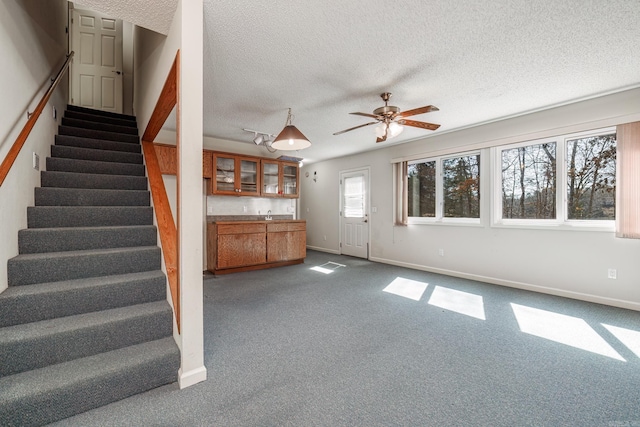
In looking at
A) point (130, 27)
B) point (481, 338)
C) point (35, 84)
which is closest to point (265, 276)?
point (481, 338)

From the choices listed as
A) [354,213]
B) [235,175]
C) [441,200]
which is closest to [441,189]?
[441,200]

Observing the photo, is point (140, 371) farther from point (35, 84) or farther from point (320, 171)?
point (320, 171)

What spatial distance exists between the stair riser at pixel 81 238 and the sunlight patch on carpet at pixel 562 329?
147 inches

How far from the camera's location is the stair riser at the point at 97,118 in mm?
3488

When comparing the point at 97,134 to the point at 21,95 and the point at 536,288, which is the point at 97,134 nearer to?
the point at 21,95

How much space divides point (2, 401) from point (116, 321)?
0.53 meters

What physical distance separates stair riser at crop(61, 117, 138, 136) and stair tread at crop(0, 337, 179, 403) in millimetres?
3148

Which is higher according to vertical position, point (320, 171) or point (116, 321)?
point (320, 171)

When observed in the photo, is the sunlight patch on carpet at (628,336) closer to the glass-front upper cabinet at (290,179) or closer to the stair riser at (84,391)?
the stair riser at (84,391)

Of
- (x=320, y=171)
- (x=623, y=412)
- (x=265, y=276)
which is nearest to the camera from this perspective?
(x=623, y=412)

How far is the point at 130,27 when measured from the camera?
4688 mm

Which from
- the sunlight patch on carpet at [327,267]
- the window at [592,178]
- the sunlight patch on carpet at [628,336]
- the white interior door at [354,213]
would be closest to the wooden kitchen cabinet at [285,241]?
the sunlight patch on carpet at [327,267]

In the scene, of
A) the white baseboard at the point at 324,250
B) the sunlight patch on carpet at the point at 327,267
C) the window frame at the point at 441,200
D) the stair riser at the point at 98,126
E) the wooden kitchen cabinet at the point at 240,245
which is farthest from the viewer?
the white baseboard at the point at 324,250

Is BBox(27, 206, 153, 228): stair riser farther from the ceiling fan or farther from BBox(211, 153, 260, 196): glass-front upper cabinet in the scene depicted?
the ceiling fan
